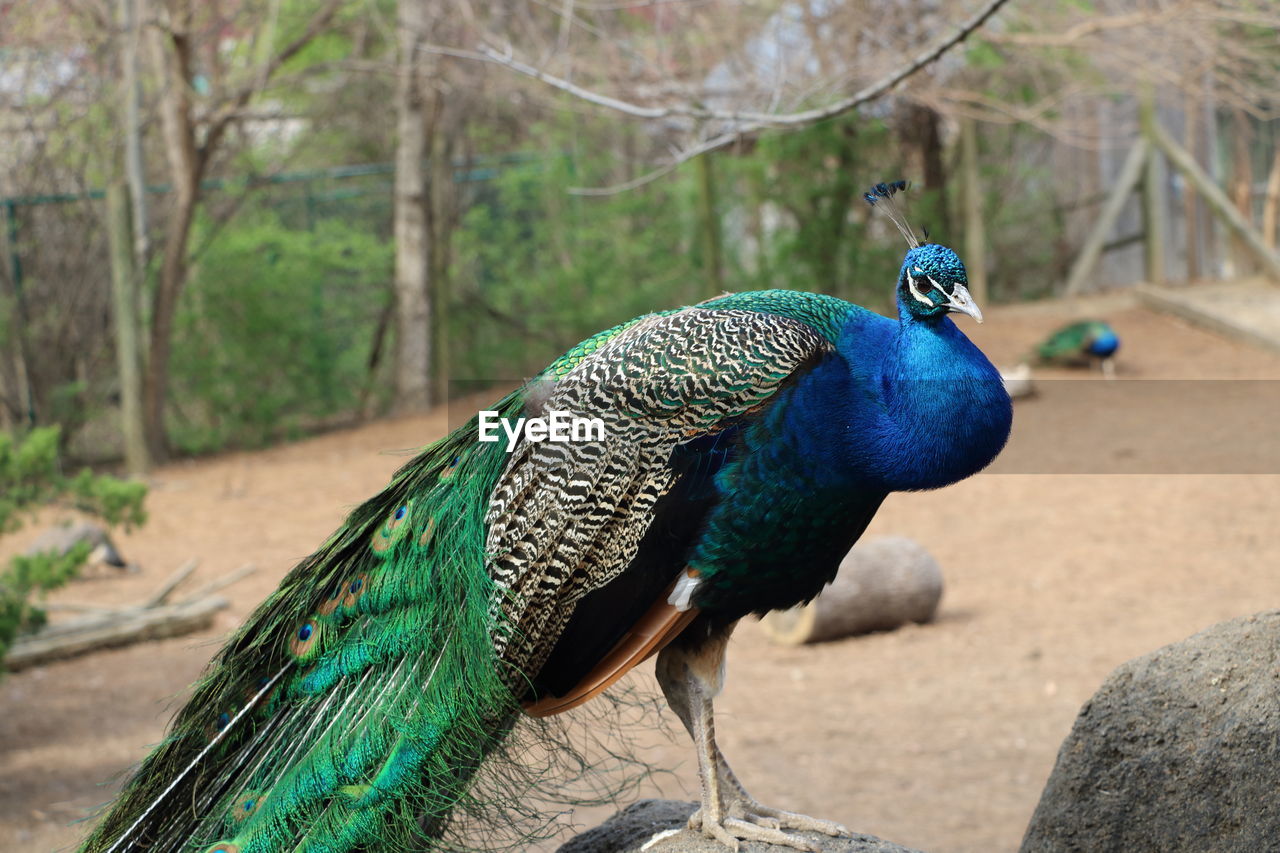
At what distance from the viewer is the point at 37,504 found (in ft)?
19.9

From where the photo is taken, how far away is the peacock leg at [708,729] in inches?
129

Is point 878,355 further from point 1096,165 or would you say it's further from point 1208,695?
point 1096,165

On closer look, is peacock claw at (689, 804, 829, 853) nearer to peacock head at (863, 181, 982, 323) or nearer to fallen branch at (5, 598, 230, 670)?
peacock head at (863, 181, 982, 323)

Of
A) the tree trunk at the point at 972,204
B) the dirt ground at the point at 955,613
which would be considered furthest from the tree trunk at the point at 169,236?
the tree trunk at the point at 972,204

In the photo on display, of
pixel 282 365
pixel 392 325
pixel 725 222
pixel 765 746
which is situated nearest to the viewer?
pixel 765 746

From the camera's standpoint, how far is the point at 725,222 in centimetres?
1500

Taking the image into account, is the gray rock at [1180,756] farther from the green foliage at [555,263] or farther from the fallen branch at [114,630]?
the green foliage at [555,263]

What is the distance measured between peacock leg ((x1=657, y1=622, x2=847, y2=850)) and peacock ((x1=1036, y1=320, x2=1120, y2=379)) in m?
9.06

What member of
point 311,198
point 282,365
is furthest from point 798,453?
point 311,198

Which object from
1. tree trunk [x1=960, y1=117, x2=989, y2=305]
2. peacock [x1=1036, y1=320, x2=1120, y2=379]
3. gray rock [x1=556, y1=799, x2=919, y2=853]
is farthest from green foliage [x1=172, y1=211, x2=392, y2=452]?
gray rock [x1=556, y1=799, x2=919, y2=853]

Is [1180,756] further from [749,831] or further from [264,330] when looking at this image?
[264,330]

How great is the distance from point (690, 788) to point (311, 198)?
30.3 ft

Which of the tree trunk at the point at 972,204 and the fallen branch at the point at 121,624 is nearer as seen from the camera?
the fallen branch at the point at 121,624

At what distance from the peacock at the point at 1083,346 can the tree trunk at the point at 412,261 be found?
6.18 m
